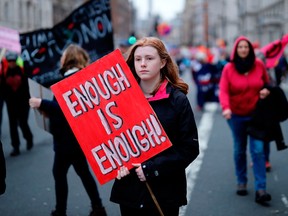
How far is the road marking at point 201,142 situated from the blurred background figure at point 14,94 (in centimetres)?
307

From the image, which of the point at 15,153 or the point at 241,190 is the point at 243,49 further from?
the point at 15,153

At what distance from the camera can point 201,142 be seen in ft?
31.6

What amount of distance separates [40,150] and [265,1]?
59592 mm

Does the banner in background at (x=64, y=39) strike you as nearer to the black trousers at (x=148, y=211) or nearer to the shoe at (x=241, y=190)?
the shoe at (x=241, y=190)

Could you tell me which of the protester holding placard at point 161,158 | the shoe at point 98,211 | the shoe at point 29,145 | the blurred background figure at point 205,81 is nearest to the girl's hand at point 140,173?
the protester holding placard at point 161,158

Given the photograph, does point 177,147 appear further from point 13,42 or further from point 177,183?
point 13,42

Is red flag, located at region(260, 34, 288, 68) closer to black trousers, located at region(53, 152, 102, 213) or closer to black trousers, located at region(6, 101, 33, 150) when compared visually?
black trousers, located at region(53, 152, 102, 213)

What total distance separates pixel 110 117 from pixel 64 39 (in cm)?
356

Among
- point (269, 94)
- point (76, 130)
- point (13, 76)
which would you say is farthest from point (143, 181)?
point (13, 76)

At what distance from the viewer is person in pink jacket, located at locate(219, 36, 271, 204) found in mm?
5637

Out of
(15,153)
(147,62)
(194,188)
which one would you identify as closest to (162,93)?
(147,62)

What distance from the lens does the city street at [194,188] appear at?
5445 mm

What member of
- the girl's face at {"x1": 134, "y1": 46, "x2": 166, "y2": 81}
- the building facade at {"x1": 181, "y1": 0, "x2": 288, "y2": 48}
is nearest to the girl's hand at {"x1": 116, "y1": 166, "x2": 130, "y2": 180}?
the girl's face at {"x1": 134, "y1": 46, "x2": 166, "y2": 81}

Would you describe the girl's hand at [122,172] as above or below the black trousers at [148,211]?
above
